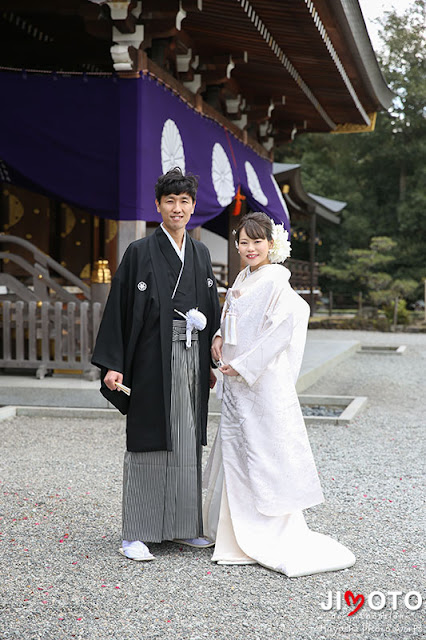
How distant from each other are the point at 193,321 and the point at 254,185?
665cm

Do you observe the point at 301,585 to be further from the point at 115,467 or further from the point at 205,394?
the point at 115,467

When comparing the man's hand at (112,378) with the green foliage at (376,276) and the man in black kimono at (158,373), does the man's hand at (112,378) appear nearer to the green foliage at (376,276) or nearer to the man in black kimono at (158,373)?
the man in black kimono at (158,373)

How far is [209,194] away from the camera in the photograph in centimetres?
742

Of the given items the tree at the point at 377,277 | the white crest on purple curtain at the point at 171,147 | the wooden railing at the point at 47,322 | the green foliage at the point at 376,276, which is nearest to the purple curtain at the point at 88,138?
the white crest on purple curtain at the point at 171,147

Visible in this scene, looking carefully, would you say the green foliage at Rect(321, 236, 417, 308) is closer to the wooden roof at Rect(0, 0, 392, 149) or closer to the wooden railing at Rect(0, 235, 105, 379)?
the wooden roof at Rect(0, 0, 392, 149)

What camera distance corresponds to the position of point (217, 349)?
315 cm

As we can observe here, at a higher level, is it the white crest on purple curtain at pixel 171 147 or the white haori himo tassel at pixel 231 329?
the white crest on purple curtain at pixel 171 147

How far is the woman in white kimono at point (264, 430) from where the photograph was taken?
292cm

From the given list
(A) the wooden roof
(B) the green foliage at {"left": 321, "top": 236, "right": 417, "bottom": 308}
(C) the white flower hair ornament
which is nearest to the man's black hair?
(C) the white flower hair ornament

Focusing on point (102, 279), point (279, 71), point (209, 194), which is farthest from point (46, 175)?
point (279, 71)

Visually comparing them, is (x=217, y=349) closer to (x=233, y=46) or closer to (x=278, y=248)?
(x=278, y=248)

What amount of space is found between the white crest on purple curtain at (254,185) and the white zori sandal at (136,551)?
6687mm

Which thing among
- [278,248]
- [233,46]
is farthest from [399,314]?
[278,248]

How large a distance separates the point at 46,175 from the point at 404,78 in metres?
21.8
